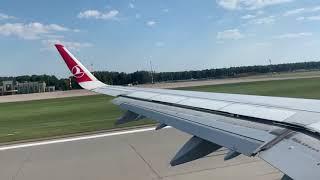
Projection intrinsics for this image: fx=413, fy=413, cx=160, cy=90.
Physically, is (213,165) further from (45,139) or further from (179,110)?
(45,139)

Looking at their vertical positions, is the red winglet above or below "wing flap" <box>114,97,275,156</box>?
above

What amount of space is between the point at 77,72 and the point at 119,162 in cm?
236

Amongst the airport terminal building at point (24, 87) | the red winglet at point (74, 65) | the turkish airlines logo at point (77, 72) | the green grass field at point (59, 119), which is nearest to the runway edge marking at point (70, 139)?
the green grass field at point (59, 119)

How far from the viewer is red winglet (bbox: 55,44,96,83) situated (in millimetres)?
7660

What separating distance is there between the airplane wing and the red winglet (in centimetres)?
170

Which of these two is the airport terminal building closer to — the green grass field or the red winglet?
the green grass field

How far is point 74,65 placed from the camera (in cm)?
782

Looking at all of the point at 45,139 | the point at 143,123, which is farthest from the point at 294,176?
the point at 143,123

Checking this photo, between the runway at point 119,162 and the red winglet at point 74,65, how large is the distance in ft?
6.44

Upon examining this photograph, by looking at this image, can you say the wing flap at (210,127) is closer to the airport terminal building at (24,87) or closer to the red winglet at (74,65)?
the red winglet at (74,65)

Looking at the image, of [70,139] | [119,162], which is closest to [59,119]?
[70,139]

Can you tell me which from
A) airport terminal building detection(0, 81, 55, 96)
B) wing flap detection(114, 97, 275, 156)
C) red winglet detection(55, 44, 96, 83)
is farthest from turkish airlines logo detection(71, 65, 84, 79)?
airport terminal building detection(0, 81, 55, 96)

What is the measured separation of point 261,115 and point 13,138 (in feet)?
41.4

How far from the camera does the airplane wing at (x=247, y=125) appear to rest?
9.26ft
